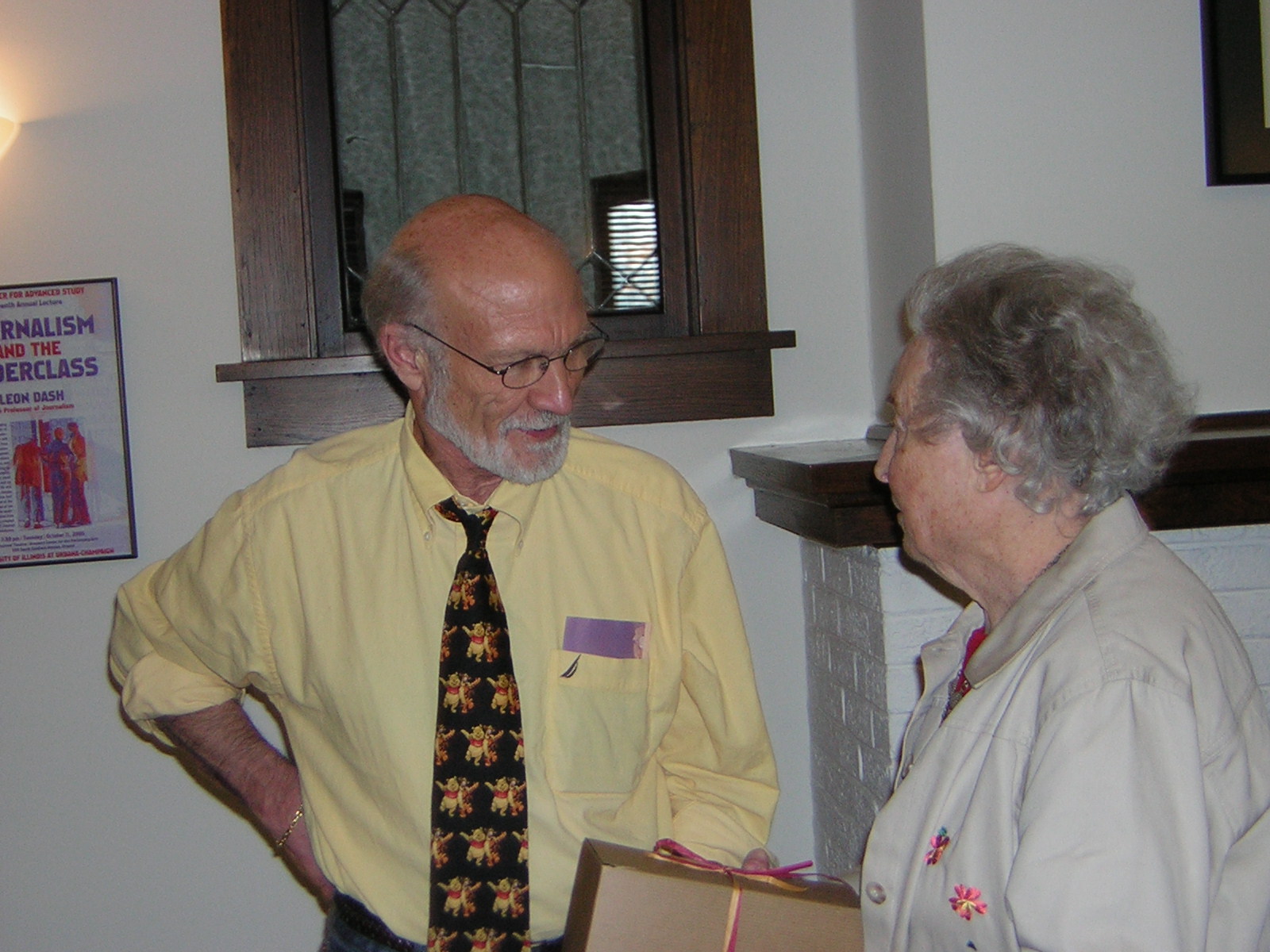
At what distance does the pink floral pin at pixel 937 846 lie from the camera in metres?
1.15

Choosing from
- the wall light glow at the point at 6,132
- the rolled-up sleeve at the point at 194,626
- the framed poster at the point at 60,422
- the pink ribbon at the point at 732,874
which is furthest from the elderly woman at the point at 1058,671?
the wall light glow at the point at 6,132

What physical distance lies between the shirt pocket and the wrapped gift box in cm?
30

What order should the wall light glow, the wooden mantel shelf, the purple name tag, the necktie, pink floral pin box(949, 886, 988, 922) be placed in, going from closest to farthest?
pink floral pin box(949, 886, 988, 922), the necktie, the purple name tag, the wooden mantel shelf, the wall light glow

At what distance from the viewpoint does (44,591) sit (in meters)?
2.21

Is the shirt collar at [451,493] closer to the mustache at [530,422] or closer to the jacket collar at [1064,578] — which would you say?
the mustache at [530,422]

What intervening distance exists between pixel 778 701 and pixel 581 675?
3.28 ft

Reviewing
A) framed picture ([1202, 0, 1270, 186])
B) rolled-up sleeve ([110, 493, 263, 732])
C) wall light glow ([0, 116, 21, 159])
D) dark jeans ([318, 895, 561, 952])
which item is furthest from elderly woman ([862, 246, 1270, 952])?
wall light glow ([0, 116, 21, 159])

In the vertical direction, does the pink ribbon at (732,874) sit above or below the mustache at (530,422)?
below

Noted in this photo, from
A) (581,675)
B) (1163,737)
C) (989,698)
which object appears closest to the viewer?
(1163,737)

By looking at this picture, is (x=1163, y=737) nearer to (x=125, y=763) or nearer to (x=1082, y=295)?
(x=1082, y=295)

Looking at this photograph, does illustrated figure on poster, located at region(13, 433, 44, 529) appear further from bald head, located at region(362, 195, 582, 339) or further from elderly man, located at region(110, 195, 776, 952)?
bald head, located at region(362, 195, 582, 339)

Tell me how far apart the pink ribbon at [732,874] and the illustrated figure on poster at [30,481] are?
1.58 metres

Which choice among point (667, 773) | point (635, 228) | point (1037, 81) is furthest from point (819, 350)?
point (667, 773)

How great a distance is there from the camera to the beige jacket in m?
0.97
